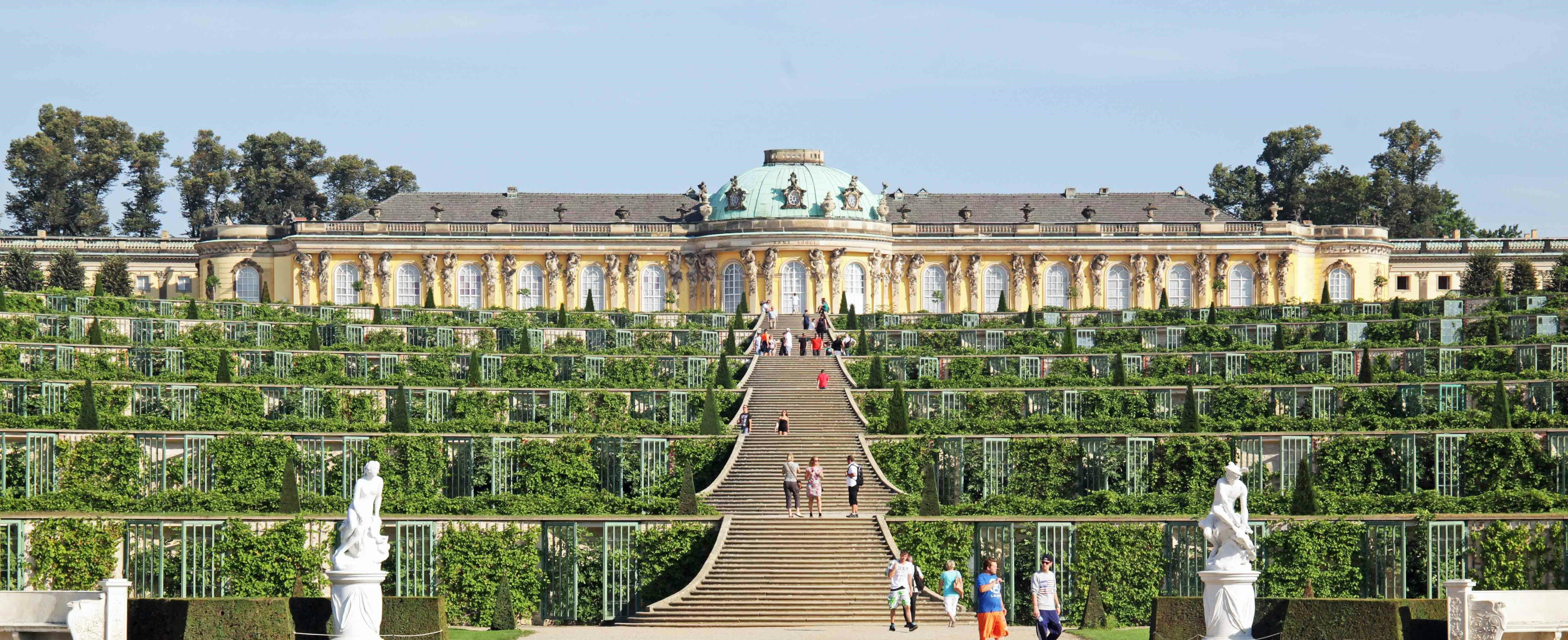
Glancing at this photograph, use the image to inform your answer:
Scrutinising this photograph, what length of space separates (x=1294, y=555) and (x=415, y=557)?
14735 mm

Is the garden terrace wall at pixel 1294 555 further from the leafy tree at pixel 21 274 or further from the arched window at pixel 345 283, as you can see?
the arched window at pixel 345 283

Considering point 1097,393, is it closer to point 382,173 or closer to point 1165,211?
point 1165,211

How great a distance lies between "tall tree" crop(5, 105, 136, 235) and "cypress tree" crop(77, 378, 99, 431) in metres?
56.7

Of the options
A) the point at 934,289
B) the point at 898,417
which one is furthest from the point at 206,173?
the point at 898,417

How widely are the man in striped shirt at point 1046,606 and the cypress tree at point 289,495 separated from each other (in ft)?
47.6

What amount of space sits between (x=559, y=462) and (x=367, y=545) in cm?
1748

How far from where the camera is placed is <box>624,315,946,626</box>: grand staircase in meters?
35.8

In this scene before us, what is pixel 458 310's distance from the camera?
72.2m

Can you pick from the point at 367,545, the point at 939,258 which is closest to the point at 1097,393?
the point at 367,545

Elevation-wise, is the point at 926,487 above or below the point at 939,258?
below

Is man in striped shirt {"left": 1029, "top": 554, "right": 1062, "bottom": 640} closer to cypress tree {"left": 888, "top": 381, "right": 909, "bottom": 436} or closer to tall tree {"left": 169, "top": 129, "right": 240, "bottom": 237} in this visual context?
cypress tree {"left": 888, "top": 381, "right": 909, "bottom": 436}

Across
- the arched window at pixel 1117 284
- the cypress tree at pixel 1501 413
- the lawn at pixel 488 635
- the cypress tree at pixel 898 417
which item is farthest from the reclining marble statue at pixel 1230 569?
the arched window at pixel 1117 284

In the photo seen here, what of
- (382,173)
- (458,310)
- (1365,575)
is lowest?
(1365,575)

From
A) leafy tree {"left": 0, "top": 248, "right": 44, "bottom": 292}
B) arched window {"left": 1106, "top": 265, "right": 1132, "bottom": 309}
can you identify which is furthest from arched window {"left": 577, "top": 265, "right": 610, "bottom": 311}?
arched window {"left": 1106, "top": 265, "right": 1132, "bottom": 309}
